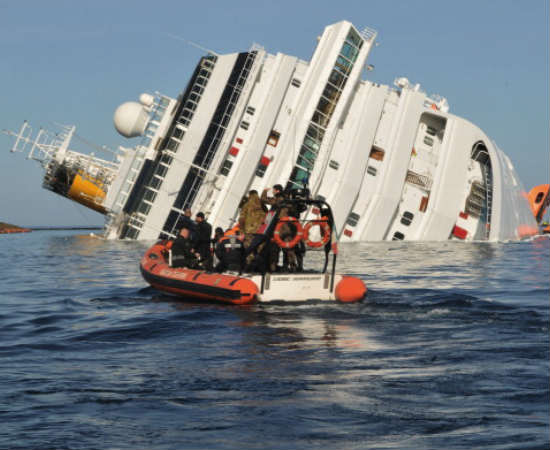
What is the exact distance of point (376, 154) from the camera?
31.4 metres

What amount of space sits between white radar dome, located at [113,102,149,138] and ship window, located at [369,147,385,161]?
13551 mm

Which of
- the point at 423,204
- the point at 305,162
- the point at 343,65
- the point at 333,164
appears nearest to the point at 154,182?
the point at 305,162

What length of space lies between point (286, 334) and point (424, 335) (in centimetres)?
199

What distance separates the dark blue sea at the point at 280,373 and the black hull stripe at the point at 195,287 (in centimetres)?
28

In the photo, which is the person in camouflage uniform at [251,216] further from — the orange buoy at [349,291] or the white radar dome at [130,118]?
the white radar dome at [130,118]

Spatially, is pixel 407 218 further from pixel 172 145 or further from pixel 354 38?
pixel 172 145

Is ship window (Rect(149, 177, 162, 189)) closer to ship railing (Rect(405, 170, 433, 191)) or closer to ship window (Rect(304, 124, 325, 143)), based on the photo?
ship window (Rect(304, 124, 325, 143))

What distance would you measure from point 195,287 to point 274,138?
57.2 feet

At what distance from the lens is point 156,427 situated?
20.6 ft

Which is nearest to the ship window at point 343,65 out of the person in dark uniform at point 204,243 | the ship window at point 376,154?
the ship window at point 376,154

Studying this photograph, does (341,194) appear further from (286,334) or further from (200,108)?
(286,334)

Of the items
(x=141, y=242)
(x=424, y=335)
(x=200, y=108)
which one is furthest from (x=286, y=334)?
(x=141, y=242)

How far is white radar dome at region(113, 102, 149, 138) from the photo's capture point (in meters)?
38.8

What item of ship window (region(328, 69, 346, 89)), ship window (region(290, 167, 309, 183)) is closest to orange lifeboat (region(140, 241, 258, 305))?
ship window (region(290, 167, 309, 183))
